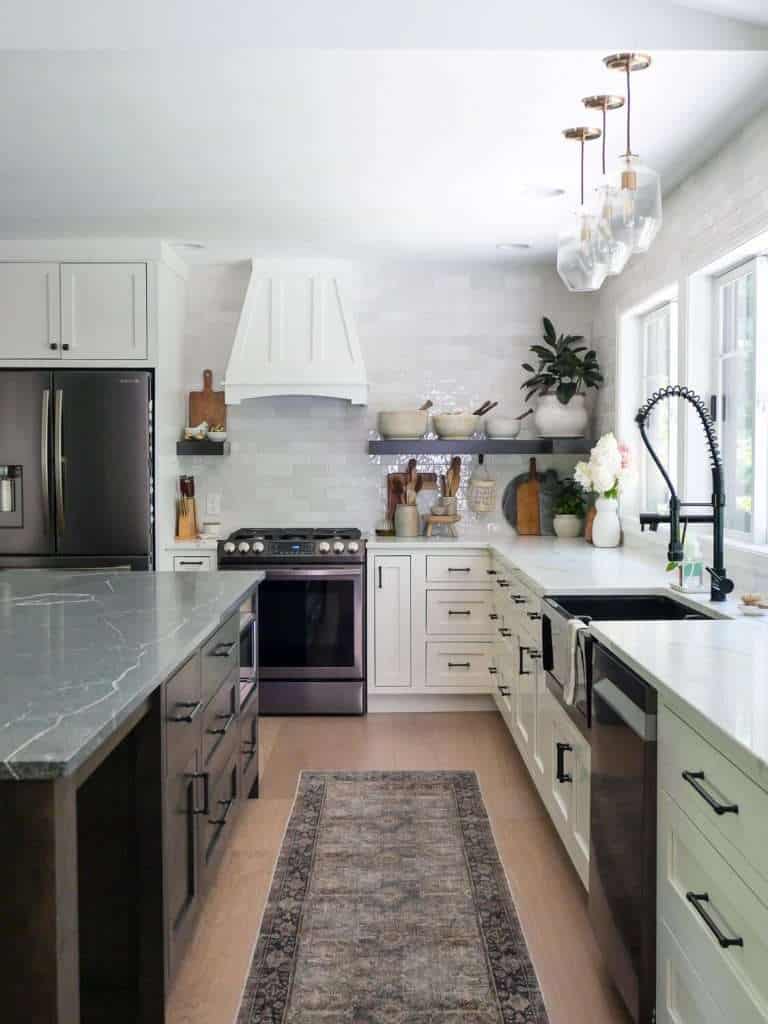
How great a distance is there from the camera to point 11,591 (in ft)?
10.6

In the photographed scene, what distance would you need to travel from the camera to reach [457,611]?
5184 mm

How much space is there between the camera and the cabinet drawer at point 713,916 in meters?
1.42

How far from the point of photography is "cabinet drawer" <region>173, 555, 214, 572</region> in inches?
207

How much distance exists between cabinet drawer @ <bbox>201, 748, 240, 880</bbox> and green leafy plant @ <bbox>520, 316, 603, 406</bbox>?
318 cm

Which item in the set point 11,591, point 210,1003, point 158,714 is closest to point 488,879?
point 210,1003

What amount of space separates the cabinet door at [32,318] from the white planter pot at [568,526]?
2.95 meters

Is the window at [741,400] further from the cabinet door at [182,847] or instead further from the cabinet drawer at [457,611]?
the cabinet door at [182,847]

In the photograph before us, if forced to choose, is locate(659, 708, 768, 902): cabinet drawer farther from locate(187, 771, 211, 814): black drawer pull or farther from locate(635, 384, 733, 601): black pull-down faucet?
locate(187, 771, 211, 814): black drawer pull

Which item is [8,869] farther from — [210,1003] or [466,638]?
[466,638]

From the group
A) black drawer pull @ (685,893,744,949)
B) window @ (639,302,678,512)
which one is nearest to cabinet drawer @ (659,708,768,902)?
black drawer pull @ (685,893,744,949)

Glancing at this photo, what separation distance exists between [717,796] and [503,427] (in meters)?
4.10

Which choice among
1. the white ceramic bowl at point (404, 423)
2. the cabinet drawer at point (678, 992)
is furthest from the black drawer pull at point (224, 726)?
the white ceramic bowl at point (404, 423)

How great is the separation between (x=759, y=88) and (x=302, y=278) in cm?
296

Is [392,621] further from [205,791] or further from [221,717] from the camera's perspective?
[205,791]
